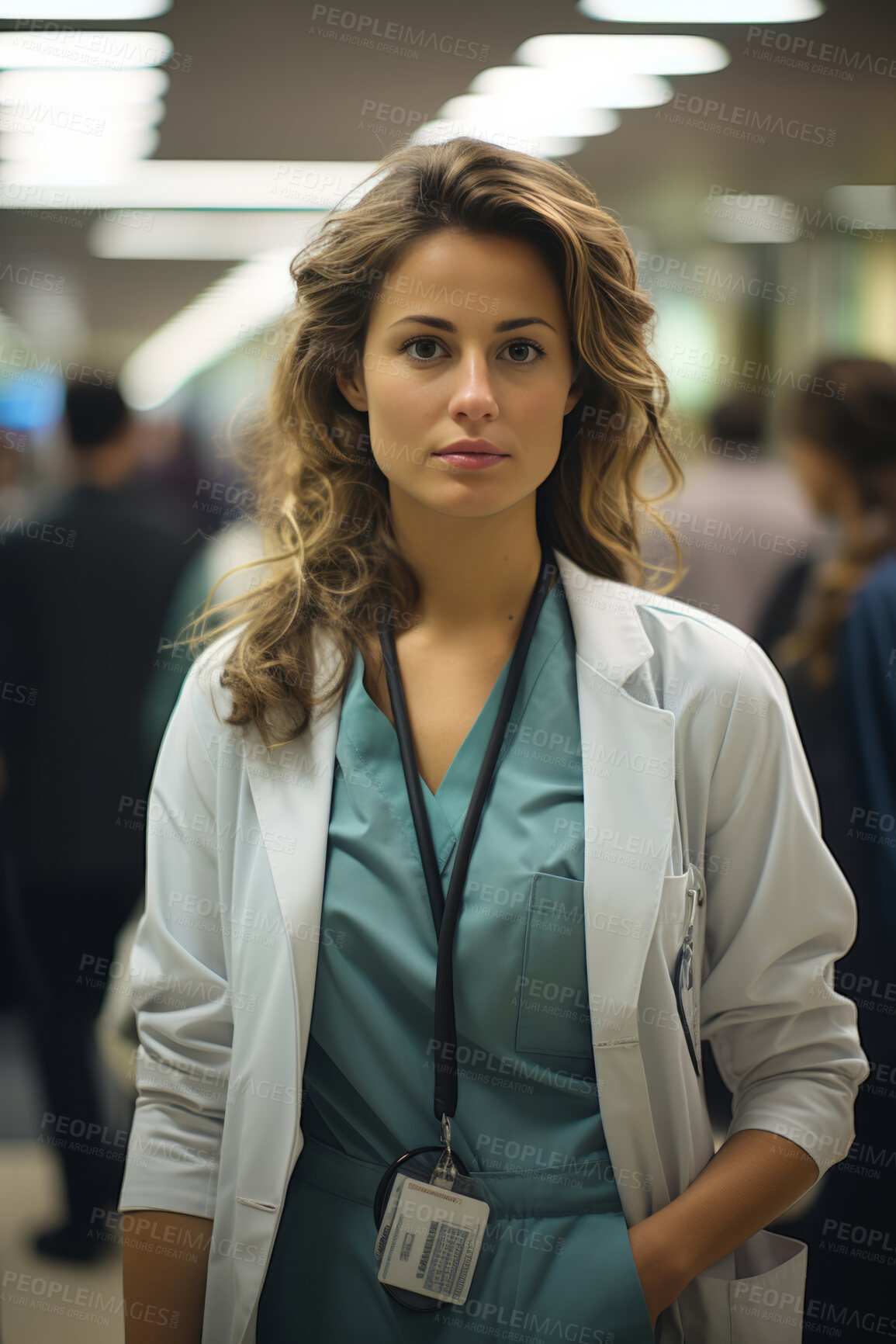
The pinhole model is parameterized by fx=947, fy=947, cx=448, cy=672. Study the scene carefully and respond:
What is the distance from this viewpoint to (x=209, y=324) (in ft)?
10.8

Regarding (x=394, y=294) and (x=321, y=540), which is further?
(x=321, y=540)

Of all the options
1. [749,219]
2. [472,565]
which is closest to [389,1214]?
[472,565]

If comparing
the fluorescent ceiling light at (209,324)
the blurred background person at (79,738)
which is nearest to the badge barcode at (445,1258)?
the blurred background person at (79,738)

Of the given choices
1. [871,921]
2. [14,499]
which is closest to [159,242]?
[14,499]

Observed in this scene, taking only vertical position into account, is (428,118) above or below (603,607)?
above

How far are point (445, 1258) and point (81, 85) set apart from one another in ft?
7.85

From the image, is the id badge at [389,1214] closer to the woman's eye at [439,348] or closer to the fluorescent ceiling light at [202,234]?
the woman's eye at [439,348]

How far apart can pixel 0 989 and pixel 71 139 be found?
209cm

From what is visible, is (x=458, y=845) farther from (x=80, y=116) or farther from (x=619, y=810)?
(x=80, y=116)

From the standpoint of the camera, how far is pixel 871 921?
1.83 metres

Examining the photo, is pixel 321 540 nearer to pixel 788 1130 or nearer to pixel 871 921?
pixel 788 1130

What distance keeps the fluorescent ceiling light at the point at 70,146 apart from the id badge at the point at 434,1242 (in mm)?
2340

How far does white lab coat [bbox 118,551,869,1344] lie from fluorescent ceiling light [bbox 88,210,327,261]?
2.12m

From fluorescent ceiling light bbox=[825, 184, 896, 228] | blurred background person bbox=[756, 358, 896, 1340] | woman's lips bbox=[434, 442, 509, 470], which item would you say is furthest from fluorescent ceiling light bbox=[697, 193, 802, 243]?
woman's lips bbox=[434, 442, 509, 470]
